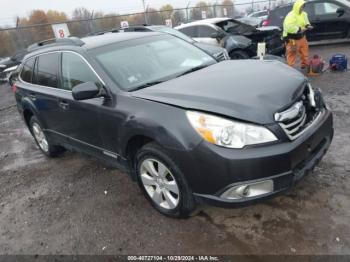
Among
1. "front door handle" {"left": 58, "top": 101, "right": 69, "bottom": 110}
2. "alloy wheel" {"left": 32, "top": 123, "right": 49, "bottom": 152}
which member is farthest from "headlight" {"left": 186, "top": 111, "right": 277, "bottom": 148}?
"alloy wheel" {"left": 32, "top": 123, "right": 49, "bottom": 152}

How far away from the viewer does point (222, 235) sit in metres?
3.05

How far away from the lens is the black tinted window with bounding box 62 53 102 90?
3.66 m

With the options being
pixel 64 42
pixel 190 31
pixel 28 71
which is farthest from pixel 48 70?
pixel 190 31

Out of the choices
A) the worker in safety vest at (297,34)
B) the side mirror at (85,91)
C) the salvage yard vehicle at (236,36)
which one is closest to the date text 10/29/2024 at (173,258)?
the side mirror at (85,91)

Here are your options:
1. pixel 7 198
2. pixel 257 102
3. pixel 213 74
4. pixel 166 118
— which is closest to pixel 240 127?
pixel 257 102

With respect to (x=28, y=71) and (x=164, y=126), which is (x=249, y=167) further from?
(x=28, y=71)

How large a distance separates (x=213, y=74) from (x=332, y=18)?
9478mm

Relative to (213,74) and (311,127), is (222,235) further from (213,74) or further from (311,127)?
(213,74)

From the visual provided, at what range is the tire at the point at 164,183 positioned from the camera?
9.68 feet

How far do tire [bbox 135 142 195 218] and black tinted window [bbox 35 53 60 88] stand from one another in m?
1.82

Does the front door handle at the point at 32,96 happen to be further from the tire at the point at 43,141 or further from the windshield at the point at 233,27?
the windshield at the point at 233,27

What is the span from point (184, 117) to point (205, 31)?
814cm

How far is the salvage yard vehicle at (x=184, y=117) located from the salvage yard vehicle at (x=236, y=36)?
529cm

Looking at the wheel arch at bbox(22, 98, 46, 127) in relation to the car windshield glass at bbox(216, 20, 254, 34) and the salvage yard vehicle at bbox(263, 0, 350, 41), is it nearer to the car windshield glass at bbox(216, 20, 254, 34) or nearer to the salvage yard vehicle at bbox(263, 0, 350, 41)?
the car windshield glass at bbox(216, 20, 254, 34)
